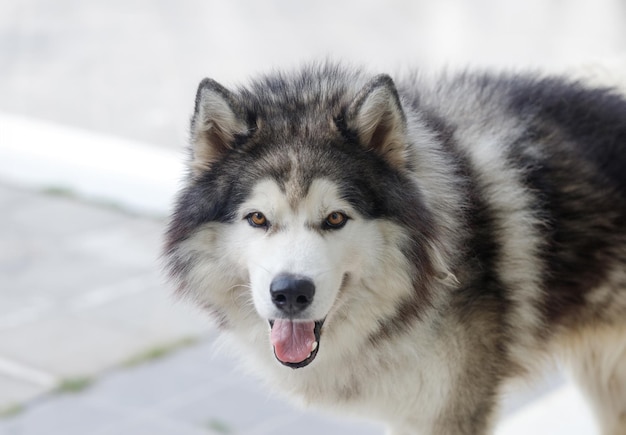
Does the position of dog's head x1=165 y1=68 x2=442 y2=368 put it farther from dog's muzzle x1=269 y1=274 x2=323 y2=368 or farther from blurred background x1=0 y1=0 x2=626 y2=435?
blurred background x1=0 y1=0 x2=626 y2=435

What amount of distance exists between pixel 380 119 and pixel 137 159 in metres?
5.78

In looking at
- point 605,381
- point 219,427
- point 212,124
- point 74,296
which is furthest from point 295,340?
point 74,296

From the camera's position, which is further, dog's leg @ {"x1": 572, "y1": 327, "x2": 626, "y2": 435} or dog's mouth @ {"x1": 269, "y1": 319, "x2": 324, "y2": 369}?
dog's leg @ {"x1": 572, "y1": 327, "x2": 626, "y2": 435}

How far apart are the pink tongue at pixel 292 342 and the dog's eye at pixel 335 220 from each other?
11.7 inches

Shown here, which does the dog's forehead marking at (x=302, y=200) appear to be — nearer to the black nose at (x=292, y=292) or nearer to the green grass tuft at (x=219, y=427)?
the black nose at (x=292, y=292)

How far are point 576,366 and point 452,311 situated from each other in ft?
3.80

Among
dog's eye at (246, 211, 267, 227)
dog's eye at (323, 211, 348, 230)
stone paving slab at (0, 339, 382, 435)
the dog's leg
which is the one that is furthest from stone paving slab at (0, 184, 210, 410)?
dog's eye at (323, 211, 348, 230)

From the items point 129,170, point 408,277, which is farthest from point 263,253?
point 129,170

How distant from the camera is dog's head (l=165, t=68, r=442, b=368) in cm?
274

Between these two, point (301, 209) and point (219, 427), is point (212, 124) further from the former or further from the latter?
point (219, 427)

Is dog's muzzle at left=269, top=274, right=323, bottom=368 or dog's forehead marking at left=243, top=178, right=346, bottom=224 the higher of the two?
dog's forehead marking at left=243, top=178, right=346, bottom=224

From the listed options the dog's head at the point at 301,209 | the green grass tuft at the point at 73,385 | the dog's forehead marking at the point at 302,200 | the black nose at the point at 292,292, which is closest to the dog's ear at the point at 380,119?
the dog's head at the point at 301,209

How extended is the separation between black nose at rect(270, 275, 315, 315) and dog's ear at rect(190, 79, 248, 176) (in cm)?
53

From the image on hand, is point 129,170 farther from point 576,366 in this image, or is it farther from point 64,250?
point 576,366
